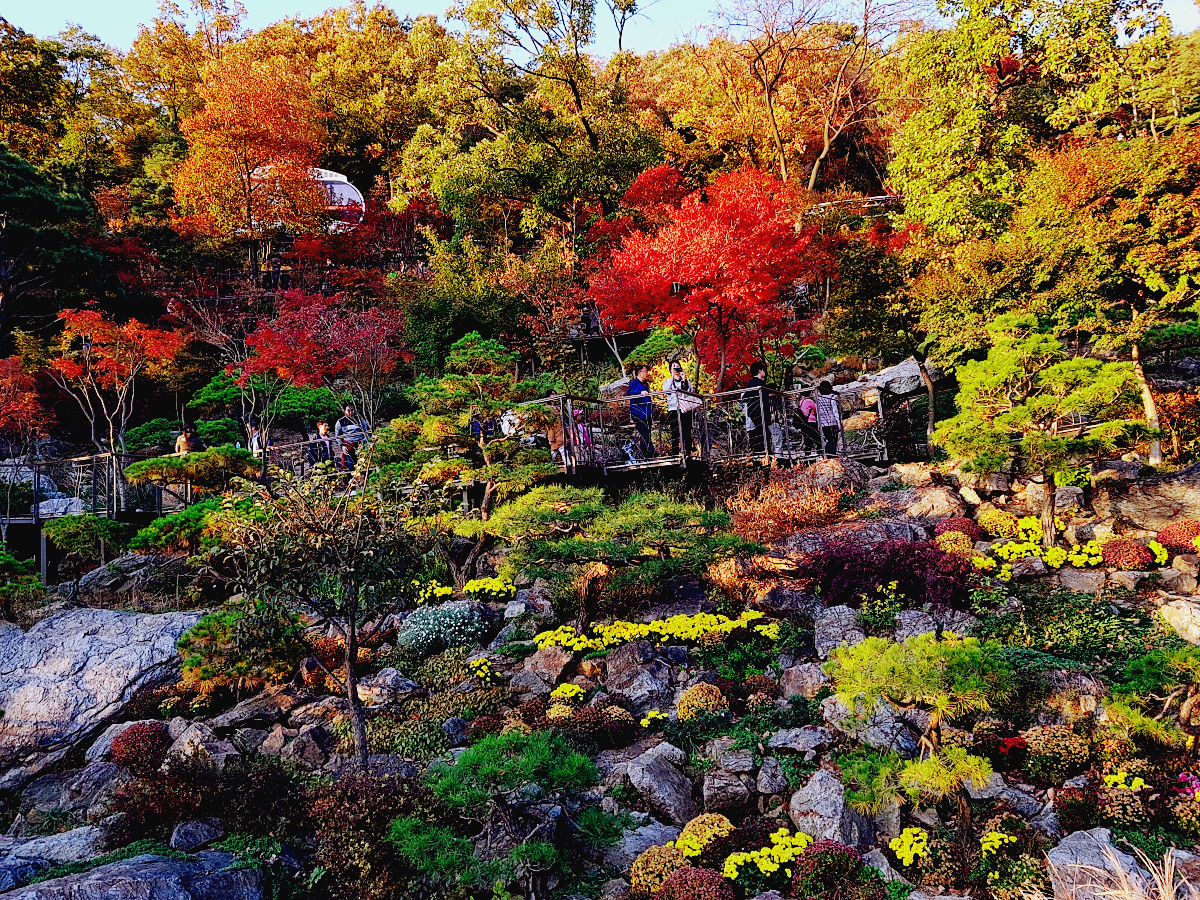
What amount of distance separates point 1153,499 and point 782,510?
4936 millimetres

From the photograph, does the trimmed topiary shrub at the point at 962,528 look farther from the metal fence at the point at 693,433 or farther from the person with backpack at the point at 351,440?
the person with backpack at the point at 351,440

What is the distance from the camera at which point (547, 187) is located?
67.8 ft

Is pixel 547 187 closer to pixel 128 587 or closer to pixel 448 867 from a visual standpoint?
pixel 128 587

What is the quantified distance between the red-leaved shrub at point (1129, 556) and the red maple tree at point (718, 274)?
6328 millimetres

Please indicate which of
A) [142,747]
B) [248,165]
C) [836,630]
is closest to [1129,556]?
[836,630]

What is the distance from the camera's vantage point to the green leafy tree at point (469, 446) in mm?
11320

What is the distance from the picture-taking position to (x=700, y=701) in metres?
7.87

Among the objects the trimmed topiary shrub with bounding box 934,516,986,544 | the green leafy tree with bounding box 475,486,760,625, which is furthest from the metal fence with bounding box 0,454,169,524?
the trimmed topiary shrub with bounding box 934,516,986,544

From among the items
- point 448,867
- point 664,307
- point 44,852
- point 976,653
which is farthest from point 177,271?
point 976,653

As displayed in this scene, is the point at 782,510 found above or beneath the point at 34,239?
beneath

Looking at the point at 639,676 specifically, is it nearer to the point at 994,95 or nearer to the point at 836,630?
the point at 836,630

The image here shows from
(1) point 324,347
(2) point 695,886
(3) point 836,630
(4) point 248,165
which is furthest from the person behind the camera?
(4) point 248,165

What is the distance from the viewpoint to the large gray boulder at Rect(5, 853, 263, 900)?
15.7 feet

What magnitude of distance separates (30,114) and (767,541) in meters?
27.8
